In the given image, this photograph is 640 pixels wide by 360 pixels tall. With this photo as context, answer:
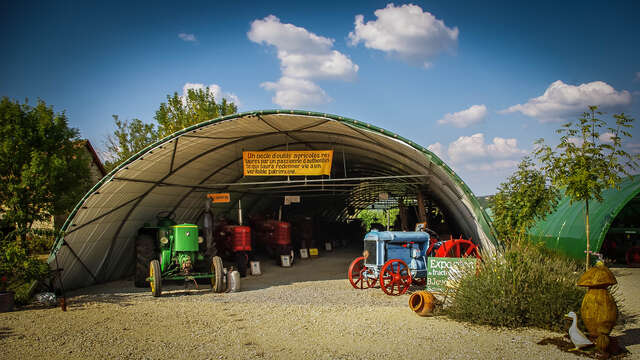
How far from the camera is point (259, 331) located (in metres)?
6.20

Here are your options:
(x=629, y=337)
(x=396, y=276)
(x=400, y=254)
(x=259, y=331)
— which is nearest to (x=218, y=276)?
(x=259, y=331)

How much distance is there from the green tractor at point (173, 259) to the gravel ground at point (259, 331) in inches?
17.0

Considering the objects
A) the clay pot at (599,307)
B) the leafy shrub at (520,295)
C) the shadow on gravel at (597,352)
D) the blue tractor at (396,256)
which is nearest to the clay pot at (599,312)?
the clay pot at (599,307)

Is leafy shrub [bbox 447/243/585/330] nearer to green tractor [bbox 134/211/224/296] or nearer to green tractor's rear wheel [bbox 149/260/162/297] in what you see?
green tractor [bbox 134/211/224/296]

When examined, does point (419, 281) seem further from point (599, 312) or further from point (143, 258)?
point (143, 258)

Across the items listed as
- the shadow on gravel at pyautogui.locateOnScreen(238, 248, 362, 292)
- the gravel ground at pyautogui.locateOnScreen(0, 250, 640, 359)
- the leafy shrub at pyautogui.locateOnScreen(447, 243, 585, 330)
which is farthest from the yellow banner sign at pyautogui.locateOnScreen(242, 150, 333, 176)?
the leafy shrub at pyautogui.locateOnScreen(447, 243, 585, 330)

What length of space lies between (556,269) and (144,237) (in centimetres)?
894

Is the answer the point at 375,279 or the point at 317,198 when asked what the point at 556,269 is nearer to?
the point at 375,279

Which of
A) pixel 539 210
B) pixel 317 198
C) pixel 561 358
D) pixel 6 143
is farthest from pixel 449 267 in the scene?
pixel 317 198

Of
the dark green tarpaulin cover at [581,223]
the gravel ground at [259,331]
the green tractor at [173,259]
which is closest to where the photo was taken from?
the gravel ground at [259,331]

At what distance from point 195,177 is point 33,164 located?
499 centimetres

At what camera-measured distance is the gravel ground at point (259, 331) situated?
5.20 meters

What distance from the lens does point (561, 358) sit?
15.8ft

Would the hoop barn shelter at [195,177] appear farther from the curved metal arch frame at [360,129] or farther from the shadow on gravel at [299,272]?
the shadow on gravel at [299,272]
